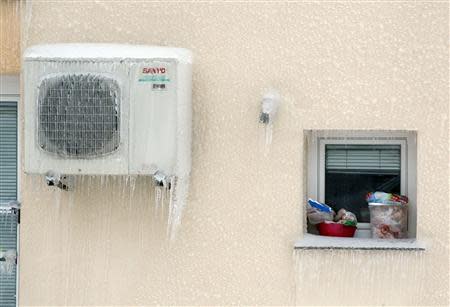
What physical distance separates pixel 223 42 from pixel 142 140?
0.94m

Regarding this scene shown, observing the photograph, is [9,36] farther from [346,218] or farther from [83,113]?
[346,218]

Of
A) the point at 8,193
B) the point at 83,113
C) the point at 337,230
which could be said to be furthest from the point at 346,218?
the point at 8,193

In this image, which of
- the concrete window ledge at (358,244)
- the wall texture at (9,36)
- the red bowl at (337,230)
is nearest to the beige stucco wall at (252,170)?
the concrete window ledge at (358,244)

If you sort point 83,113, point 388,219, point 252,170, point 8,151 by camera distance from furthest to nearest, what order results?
point 8,151 → point 388,219 → point 252,170 → point 83,113

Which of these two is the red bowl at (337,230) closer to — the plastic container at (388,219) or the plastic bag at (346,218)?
the plastic bag at (346,218)

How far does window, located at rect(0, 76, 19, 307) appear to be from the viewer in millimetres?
7070

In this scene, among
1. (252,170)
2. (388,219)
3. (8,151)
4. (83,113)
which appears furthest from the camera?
(8,151)

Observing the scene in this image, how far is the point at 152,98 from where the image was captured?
614cm

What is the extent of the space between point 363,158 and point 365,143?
11cm

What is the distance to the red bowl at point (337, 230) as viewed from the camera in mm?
6762

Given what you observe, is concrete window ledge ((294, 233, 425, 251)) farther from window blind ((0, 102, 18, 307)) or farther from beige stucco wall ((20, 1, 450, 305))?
window blind ((0, 102, 18, 307))

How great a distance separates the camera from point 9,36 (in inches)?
270

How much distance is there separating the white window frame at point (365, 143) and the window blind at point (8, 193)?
7.18 ft

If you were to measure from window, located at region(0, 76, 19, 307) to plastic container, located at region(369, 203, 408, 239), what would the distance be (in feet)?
8.62
